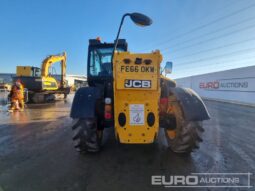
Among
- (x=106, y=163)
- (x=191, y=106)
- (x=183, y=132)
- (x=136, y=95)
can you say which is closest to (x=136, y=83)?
(x=136, y=95)

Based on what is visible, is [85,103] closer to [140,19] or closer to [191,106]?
[140,19]

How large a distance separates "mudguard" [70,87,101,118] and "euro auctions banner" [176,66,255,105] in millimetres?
14487

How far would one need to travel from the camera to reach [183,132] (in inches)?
127

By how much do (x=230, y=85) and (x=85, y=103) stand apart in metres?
16.5

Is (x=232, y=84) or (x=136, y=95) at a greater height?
(x=232, y=84)

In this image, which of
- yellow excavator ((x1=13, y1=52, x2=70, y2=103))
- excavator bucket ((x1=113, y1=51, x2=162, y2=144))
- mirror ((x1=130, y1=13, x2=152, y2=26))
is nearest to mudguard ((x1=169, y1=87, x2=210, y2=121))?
excavator bucket ((x1=113, y1=51, x2=162, y2=144))

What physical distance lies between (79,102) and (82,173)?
1.20 m

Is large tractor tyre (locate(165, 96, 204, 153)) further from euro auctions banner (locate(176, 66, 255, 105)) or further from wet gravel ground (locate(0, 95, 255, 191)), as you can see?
euro auctions banner (locate(176, 66, 255, 105))

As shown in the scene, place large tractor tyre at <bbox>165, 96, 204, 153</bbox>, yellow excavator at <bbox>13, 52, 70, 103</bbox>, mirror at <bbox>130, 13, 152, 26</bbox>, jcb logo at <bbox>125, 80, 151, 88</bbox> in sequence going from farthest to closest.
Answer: yellow excavator at <bbox>13, 52, 70, 103</bbox>, large tractor tyre at <bbox>165, 96, 204, 153</bbox>, jcb logo at <bbox>125, 80, 151, 88</bbox>, mirror at <bbox>130, 13, 152, 26</bbox>

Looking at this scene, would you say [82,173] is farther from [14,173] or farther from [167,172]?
[167,172]

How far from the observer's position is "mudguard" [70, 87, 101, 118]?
3088 millimetres

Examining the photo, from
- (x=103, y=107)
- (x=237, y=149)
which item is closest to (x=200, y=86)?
(x=237, y=149)

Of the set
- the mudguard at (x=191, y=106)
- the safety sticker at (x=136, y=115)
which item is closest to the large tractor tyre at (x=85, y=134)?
the safety sticker at (x=136, y=115)

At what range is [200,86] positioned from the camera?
858 inches
